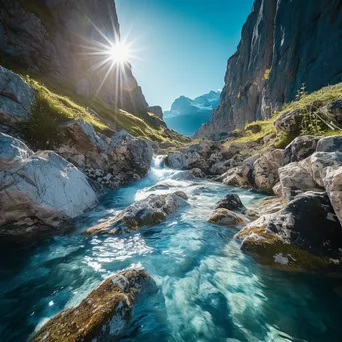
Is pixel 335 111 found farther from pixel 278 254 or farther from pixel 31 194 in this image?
pixel 31 194

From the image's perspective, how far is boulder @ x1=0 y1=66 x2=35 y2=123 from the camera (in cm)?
1423

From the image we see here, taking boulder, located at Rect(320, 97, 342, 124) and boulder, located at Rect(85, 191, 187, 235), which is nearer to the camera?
boulder, located at Rect(85, 191, 187, 235)

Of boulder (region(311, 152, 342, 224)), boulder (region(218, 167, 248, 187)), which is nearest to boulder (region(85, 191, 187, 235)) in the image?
boulder (region(311, 152, 342, 224))

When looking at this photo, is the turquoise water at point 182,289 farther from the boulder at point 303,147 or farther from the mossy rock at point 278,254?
the boulder at point 303,147

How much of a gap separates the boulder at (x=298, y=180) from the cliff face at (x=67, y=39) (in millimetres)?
59075

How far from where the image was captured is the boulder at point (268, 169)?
16.4m

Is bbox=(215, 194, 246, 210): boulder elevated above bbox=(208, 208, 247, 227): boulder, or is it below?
above

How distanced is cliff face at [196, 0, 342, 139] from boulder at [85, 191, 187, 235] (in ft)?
124

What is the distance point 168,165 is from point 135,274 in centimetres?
2893

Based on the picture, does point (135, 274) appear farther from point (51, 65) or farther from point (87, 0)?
point (87, 0)

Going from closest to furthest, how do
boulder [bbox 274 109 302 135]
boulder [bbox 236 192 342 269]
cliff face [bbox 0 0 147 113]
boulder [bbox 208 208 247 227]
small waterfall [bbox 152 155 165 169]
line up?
boulder [bbox 236 192 342 269]
boulder [bbox 208 208 247 227]
boulder [bbox 274 109 302 135]
small waterfall [bbox 152 155 165 169]
cliff face [bbox 0 0 147 113]

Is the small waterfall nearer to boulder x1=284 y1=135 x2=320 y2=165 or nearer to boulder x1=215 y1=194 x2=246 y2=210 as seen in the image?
boulder x1=215 y1=194 x2=246 y2=210

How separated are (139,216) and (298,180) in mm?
8048

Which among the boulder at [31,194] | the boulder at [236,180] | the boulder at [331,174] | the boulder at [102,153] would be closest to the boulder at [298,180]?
the boulder at [331,174]
